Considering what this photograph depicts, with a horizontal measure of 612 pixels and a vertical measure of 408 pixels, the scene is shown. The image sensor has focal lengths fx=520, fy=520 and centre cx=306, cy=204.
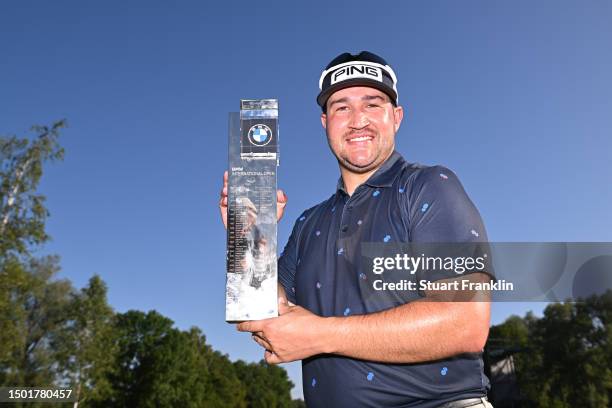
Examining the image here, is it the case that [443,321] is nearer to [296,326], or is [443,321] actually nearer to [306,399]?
[296,326]

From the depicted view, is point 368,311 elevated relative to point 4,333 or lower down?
lower down

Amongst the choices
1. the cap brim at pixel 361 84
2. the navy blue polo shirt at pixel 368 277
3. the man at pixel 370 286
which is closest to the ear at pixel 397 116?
the man at pixel 370 286

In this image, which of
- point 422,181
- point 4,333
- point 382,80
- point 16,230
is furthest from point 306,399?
point 4,333

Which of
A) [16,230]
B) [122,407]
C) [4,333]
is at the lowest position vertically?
[122,407]

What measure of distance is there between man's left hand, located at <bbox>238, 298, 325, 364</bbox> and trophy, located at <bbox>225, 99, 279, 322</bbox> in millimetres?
57

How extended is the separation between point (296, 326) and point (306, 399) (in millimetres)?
753

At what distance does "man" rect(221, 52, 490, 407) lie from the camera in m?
2.44

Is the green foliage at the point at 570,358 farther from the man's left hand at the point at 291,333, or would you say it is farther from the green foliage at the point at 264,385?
the green foliage at the point at 264,385

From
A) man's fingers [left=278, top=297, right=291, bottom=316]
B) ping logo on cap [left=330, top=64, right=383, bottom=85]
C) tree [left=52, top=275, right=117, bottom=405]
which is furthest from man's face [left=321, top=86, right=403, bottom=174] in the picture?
tree [left=52, top=275, right=117, bottom=405]

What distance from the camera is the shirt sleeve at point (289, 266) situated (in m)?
3.56

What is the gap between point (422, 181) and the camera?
2.83m

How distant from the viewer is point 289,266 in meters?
3.69

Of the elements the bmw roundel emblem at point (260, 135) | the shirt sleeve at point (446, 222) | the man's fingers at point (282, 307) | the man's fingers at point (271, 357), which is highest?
the bmw roundel emblem at point (260, 135)

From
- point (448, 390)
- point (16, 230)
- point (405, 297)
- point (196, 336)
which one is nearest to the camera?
point (448, 390)
